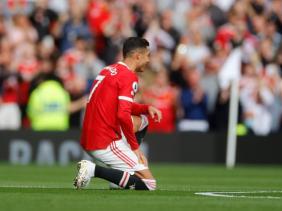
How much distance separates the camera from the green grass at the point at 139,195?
432 inches

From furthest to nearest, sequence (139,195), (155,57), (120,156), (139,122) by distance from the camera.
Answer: (155,57) → (139,122) → (120,156) → (139,195)

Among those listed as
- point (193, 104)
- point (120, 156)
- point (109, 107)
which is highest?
point (109, 107)

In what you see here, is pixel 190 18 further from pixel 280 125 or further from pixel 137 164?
pixel 137 164

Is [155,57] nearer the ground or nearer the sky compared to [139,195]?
nearer the sky

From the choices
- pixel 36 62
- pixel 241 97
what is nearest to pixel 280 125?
pixel 241 97

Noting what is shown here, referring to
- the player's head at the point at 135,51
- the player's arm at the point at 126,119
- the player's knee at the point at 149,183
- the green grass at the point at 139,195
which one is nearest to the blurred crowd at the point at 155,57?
the green grass at the point at 139,195

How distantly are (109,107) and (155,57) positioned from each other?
11979mm

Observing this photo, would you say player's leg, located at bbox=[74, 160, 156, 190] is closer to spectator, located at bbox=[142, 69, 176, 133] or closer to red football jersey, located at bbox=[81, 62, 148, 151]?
red football jersey, located at bbox=[81, 62, 148, 151]

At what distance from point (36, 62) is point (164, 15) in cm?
356

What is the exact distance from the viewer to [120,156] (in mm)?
13484

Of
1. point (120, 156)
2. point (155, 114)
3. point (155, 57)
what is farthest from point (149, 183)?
point (155, 57)

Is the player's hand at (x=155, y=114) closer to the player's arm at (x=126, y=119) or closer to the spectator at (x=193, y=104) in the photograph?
the player's arm at (x=126, y=119)

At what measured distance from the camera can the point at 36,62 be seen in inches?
982

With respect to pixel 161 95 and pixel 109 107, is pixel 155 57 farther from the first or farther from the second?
Answer: pixel 109 107
